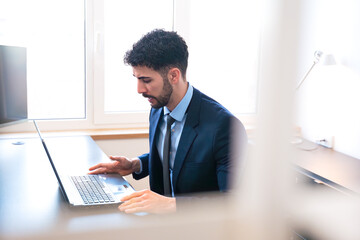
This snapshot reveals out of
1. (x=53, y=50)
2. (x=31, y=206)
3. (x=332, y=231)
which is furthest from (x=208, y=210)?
(x=53, y=50)

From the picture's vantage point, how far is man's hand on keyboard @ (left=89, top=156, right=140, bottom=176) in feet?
5.53

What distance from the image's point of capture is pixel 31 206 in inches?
50.8

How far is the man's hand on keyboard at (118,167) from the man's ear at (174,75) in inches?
16.0

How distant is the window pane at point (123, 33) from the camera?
2.81 m

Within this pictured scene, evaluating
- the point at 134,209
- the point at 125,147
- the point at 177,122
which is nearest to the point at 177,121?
the point at 177,122

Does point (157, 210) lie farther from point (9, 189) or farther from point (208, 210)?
point (208, 210)

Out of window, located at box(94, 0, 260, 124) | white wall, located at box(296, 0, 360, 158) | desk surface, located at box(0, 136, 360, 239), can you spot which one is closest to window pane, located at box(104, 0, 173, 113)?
window, located at box(94, 0, 260, 124)

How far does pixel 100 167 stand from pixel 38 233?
148 cm

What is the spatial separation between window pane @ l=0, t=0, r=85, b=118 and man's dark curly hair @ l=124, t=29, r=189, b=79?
1.08 meters

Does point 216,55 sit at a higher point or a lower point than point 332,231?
higher

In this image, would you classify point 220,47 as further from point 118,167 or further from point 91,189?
point 91,189

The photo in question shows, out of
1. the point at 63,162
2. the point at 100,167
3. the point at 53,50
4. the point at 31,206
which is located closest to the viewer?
the point at 31,206

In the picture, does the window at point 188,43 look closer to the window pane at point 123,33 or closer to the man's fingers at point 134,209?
the window pane at point 123,33

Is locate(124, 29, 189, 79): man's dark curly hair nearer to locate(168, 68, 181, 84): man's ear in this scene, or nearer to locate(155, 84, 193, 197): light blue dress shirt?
Result: locate(168, 68, 181, 84): man's ear
